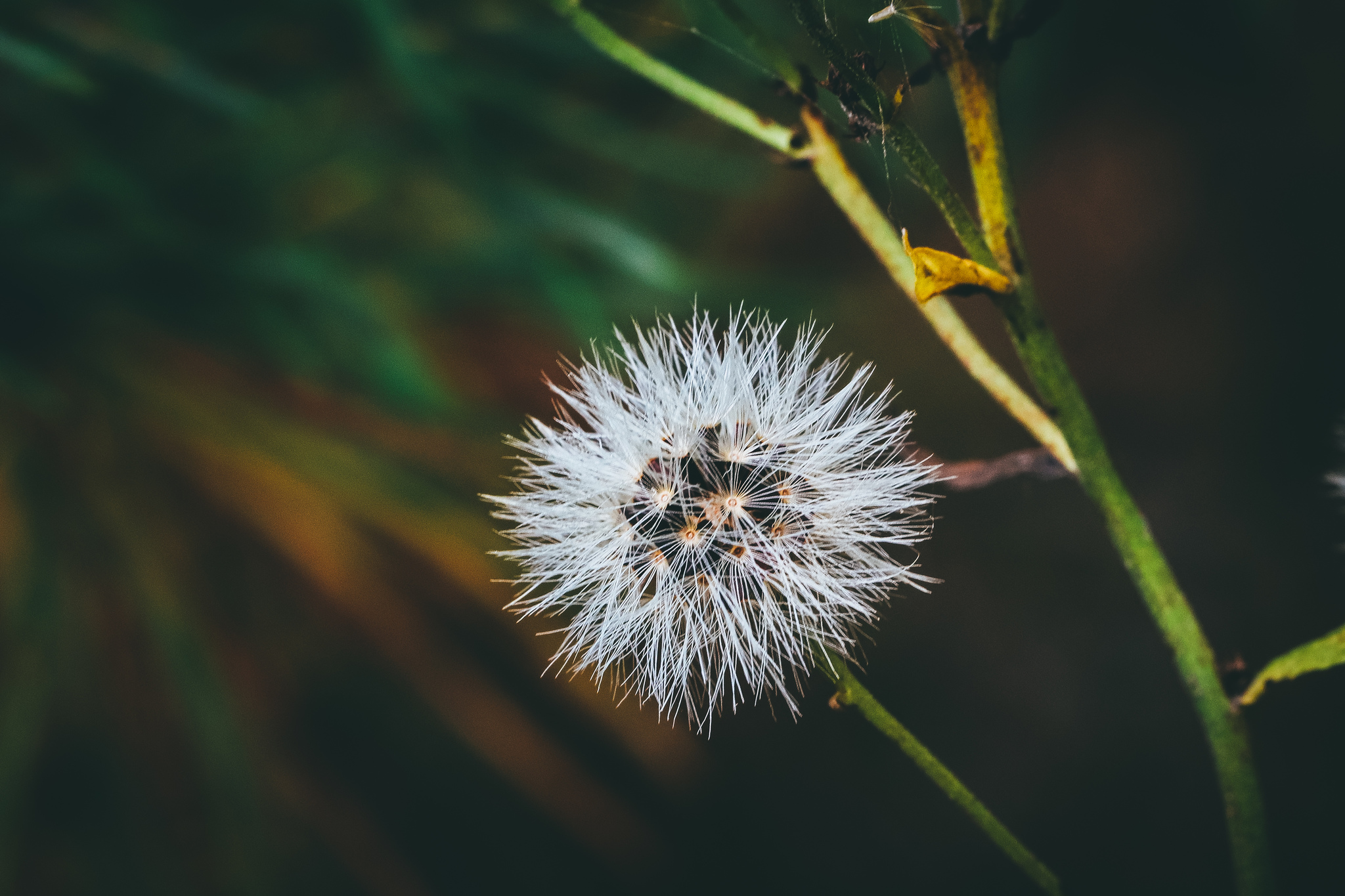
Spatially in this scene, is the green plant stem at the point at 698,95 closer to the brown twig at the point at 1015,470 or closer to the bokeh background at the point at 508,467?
the brown twig at the point at 1015,470

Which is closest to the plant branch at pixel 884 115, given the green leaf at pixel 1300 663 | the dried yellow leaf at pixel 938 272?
the dried yellow leaf at pixel 938 272

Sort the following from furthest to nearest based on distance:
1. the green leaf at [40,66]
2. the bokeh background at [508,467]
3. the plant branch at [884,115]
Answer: the bokeh background at [508,467], the green leaf at [40,66], the plant branch at [884,115]

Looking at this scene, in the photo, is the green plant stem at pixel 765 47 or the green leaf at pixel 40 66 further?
the green leaf at pixel 40 66

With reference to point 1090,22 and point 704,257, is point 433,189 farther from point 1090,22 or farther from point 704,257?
point 1090,22

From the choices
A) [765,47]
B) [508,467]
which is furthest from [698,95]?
[508,467]

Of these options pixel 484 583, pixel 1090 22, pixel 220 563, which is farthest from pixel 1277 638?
pixel 220 563

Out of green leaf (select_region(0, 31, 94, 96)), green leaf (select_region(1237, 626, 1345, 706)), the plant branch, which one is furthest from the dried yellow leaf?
green leaf (select_region(0, 31, 94, 96))
